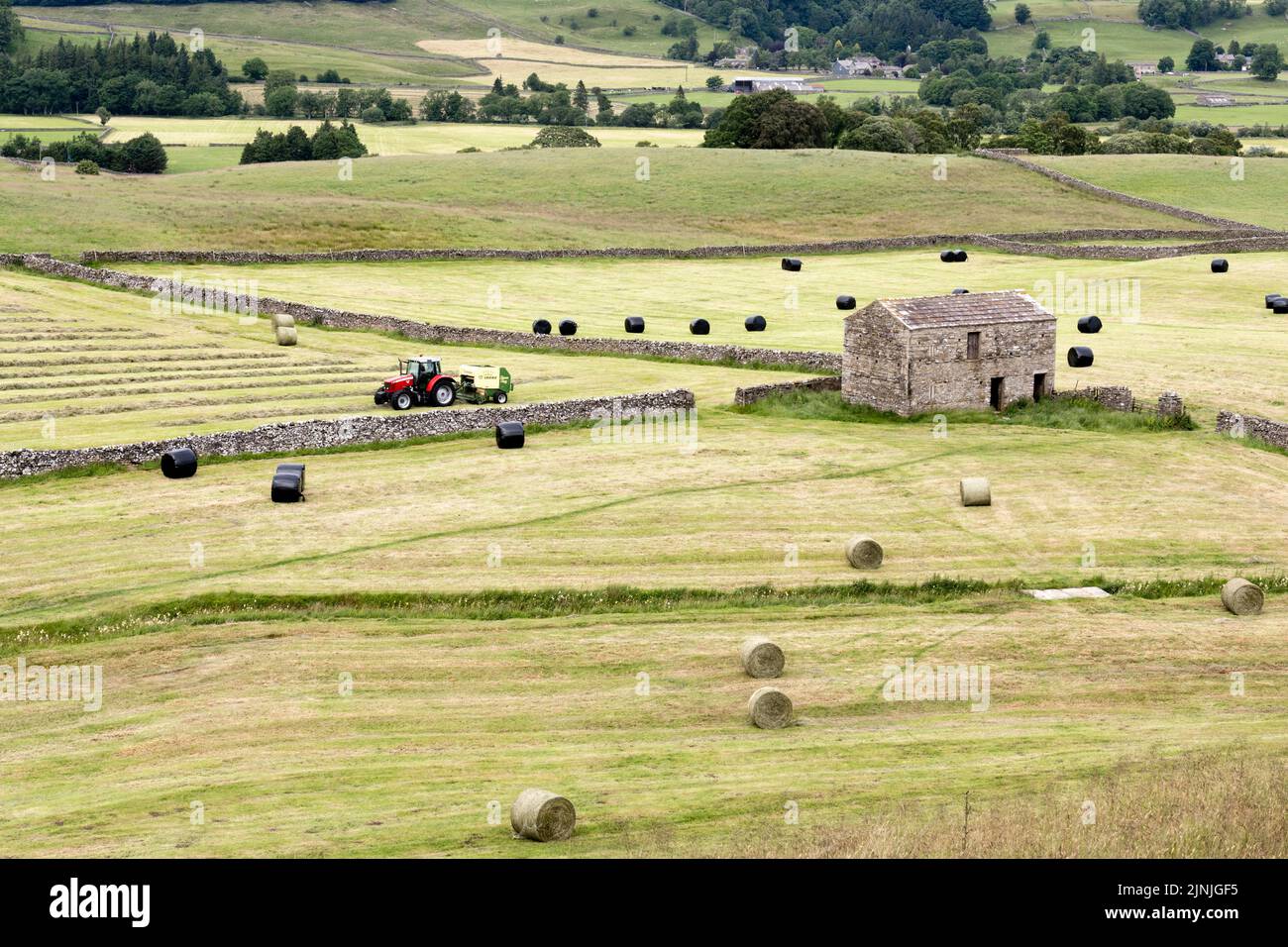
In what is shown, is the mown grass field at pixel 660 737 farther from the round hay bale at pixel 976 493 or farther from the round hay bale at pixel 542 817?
the round hay bale at pixel 976 493

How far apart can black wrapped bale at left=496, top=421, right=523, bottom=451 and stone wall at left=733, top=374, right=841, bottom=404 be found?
8855 millimetres

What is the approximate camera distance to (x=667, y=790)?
21.9m

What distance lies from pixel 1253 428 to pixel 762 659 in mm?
24588

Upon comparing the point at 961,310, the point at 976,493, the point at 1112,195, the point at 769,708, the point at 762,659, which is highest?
the point at 1112,195

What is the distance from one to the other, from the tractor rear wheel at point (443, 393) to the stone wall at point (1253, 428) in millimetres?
22813

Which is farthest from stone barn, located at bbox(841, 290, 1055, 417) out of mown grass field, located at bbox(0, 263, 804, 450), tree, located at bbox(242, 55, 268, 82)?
tree, located at bbox(242, 55, 268, 82)

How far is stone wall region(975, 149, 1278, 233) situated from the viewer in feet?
323

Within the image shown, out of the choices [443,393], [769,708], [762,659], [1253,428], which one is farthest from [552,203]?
[769,708]

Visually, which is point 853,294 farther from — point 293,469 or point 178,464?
point 178,464

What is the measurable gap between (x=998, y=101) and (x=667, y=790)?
178 m

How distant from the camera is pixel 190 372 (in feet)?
168

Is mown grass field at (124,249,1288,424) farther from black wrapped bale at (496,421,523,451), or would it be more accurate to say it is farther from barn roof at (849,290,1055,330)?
black wrapped bale at (496,421,523,451)

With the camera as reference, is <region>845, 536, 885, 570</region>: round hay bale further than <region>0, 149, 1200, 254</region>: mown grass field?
A: No

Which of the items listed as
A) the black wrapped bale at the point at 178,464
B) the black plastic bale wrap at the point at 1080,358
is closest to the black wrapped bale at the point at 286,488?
the black wrapped bale at the point at 178,464
